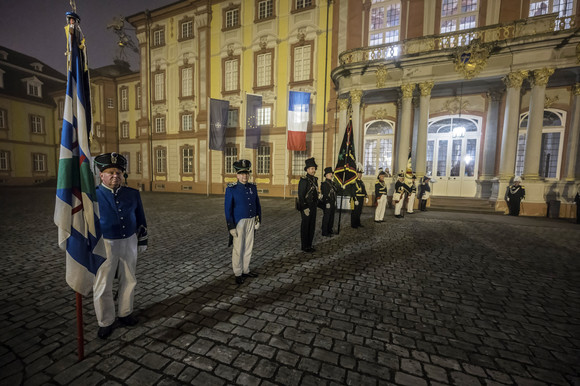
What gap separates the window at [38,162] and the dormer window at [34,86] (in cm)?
710

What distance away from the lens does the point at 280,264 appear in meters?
4.88

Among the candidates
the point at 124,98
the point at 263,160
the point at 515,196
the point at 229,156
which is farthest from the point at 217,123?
the point at 515,196

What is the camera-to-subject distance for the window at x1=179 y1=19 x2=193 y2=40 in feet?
65.4

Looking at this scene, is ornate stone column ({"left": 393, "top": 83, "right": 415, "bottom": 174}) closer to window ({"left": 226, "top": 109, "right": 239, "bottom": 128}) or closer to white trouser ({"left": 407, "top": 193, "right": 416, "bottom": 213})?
white trouser ({"left": 407, "top": 193, "right": 416, "bottom": 213})

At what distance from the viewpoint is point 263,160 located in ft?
60.8

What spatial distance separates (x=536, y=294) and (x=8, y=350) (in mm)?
6816

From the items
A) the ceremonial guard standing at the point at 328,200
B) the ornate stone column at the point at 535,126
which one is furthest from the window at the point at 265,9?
the ceremonial guard standing at the point at 328,200

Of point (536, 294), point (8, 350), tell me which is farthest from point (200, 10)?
point (536, 294)

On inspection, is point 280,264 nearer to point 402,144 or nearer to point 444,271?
point 444,271

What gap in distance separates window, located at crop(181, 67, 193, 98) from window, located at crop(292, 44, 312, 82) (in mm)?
9133

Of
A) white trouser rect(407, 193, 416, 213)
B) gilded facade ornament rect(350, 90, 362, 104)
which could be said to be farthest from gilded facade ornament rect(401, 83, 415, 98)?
white trouser rect(407, 193, 416, 213)

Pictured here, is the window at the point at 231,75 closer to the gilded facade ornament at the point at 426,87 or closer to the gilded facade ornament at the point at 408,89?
the gilded facade ornament at the point at 408,89

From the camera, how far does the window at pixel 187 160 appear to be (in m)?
20.8

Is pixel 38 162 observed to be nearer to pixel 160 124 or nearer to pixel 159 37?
pixel 160 124
